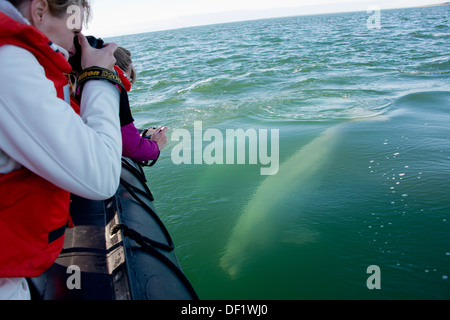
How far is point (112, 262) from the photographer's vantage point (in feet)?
6.88

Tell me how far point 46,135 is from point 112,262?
132cm

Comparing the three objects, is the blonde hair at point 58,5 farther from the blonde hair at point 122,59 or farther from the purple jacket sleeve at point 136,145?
the blonde hair at point 122,59

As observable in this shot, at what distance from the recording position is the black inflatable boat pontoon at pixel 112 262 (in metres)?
1.89

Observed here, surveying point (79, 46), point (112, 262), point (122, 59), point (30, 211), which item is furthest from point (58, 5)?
point (122, 59)

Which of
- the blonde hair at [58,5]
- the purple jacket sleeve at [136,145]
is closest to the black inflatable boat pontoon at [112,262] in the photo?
the purple jacket sleeve at [136,145]

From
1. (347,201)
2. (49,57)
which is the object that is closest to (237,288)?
(347,201)

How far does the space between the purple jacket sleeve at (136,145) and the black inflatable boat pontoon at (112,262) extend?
1.36 ft

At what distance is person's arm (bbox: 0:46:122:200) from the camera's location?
1001 mm

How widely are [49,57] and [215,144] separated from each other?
5631 millimetres

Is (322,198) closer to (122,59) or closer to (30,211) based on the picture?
(122,59)

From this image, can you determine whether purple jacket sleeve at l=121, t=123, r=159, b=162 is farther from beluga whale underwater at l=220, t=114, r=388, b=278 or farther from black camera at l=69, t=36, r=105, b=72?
beluga whale underwater at l=220, t=114, r=388, b=278

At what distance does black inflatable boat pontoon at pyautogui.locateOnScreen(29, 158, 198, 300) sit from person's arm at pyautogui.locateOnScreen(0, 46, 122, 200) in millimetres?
978

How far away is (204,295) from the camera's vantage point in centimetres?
331

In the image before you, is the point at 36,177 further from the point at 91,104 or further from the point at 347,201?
the point at 347,201
